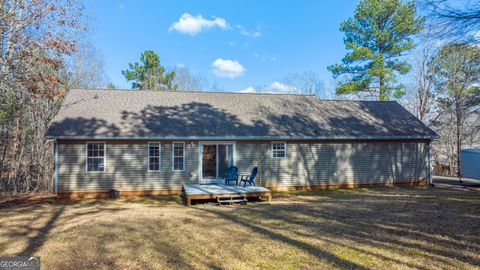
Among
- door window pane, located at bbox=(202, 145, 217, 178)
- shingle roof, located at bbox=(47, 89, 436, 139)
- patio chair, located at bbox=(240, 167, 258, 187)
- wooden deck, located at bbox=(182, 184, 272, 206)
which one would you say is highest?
shingle roof, located at bbox=(47, 89, 436, 139)

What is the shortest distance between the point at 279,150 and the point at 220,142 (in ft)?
8.41

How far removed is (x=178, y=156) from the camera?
1190 centimetres

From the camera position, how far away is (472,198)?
10547mm

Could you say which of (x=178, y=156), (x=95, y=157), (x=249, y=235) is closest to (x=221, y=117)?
(x=178, y=156)

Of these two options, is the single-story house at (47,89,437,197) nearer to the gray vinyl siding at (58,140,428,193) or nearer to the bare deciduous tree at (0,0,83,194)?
the gray vinyl siding at (58,140,428,193)

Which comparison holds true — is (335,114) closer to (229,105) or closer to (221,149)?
(229,105)

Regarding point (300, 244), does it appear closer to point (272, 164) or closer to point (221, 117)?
point (272, 164)

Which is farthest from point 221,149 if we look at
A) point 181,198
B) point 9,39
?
point 9,39

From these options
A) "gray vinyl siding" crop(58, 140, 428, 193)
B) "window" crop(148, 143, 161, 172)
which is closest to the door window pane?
"gray vinyl siding" crop(58, 140, 428, 193)

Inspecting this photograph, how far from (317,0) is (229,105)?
397 inches

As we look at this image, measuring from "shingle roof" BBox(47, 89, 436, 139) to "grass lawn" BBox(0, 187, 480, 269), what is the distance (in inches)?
121

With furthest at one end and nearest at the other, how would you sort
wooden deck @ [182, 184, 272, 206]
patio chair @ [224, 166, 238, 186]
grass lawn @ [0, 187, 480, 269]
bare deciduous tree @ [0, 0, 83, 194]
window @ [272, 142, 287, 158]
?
window @ [272, 142, 287, 158] < patio chair @ [224, 166, 238, 186] < wooden deck @ [182, 184, 272, 206] < bare deciduous tree @ [0, 0, 83, 194] < grass lawn @ [0, 187, 480, 269]

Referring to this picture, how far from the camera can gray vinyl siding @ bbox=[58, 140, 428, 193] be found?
11.1 metres

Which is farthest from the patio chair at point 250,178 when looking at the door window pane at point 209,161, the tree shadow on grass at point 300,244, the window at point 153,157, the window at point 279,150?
the tree shadow on grass at point 300,244
